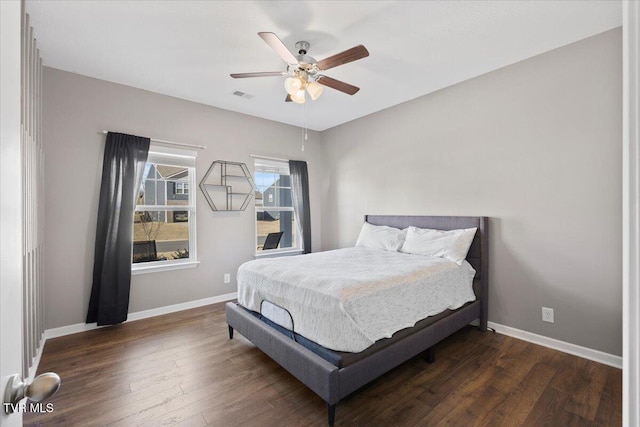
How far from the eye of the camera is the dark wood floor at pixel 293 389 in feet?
5.94

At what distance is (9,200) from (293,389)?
80.0 inches

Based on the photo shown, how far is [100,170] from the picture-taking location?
320cm

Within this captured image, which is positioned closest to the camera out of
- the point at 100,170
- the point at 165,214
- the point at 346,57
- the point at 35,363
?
the point at 346,57

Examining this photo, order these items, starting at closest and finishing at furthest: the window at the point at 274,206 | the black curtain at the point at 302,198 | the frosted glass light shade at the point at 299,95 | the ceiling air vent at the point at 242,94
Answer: the frosted glass light shade at the point at 299,95, the ceiling air vent at the point at 242,94, the window at the point at 274,206, the black curtain at the point at 302,198

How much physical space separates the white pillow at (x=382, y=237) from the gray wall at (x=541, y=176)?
410 millimetres

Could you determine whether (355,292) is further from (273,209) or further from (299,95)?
(273,209)

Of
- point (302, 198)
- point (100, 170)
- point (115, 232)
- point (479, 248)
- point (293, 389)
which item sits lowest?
point (293, 389)

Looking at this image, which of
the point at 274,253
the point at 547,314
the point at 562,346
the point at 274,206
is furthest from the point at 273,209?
the point at 562,346

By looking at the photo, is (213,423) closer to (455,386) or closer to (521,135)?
(455,386)

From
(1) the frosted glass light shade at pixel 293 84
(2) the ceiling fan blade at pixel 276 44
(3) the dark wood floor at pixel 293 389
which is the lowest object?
(3) the dark wood floor at pixel 293 389

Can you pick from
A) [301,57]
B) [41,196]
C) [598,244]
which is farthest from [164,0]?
[598,244]

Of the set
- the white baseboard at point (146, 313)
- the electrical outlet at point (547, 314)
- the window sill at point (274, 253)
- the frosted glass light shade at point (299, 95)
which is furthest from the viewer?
the window sill at point (274, 253)

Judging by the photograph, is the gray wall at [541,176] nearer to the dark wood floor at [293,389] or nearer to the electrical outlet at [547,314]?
the electrical outlet at [547,314]

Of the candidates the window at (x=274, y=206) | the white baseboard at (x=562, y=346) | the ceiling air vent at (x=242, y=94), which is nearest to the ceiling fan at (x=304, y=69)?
the ceiling air vent at (x=242, y=94)
